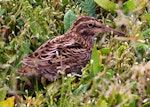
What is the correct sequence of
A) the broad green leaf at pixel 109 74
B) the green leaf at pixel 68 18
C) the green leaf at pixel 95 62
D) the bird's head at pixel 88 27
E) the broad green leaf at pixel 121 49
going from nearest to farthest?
the broad green leaf at pixel 109 74, the green leaf at pixel 95 62, the broad green leaf at pixel 121 49, the bird's head at pixel 88 27, the green leaf at pixel 68 18

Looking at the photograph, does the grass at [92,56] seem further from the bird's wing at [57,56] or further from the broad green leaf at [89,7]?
the bird's wing at [57,56]

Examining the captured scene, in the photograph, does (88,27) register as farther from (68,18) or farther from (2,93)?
(2,93)

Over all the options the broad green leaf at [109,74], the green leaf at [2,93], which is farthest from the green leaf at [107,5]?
the green leaf at [2,93]

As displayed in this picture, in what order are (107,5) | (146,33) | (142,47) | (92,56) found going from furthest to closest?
(107,5) → (146,33) → (142,47) → (92,56)

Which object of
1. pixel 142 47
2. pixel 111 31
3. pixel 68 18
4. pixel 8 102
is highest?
pixel 68 18

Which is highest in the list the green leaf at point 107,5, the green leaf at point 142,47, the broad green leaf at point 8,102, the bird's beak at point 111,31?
the green leaf at point 107,5

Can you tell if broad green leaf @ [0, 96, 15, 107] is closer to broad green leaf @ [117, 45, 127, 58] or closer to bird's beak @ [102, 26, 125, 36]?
broad green leaf @ [117, 45, 127, 58]

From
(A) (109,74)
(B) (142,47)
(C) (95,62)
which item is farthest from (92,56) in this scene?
(B) (142,47)
